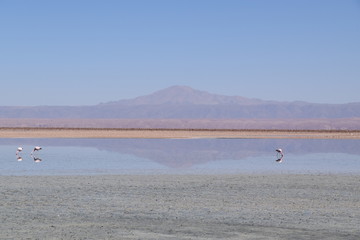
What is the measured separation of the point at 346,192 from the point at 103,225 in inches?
306

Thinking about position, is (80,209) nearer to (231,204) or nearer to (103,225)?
(103,225)

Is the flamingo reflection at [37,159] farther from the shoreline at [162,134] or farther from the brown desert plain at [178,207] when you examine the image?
the shoreline at [162,134]

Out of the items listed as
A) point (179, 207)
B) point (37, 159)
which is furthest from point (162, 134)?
point (179, 207)

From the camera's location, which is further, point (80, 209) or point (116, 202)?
point (116, 202)

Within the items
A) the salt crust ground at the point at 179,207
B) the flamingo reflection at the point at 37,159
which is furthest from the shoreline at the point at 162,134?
the salt crust ground at the point at 179,207

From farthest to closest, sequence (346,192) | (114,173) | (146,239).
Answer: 1. (114,173)
2. (346,192)
3. (146,239)

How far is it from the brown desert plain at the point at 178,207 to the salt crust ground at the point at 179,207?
0.6 inches

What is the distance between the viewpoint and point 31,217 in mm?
13328

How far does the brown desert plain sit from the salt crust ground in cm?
2

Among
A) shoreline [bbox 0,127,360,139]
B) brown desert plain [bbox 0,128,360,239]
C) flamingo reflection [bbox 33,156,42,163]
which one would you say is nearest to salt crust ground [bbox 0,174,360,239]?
brown desert plain [bbox 0,128,360,239]

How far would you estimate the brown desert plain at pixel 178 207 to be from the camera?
466 inches

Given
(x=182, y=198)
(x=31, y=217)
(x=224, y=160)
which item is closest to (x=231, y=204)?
(x=182, y=198)

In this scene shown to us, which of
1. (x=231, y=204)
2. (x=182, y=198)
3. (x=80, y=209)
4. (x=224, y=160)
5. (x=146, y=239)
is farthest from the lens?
(x=224, y=160)

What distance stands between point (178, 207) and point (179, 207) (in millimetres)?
22
